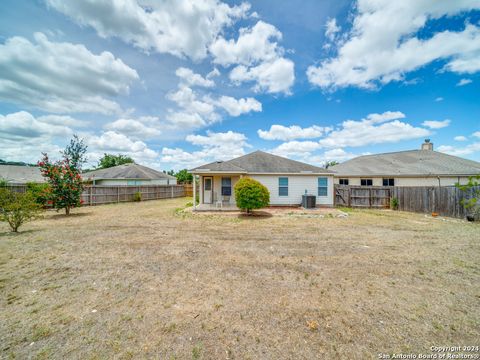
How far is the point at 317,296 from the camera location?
3482 millimetres

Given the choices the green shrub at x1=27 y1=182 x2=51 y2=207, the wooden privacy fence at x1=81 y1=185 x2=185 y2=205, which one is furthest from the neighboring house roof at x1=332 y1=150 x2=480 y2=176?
the green shrub at x1=27 y1=182 x2=51 y2=207

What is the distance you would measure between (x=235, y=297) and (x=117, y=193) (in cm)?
1960

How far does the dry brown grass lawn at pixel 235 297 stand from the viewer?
242cm

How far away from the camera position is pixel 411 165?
18078mm

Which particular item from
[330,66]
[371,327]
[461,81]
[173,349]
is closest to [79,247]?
[173,349]

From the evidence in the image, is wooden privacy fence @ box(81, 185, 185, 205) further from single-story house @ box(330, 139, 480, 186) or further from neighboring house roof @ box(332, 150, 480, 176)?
neighboring house roof @ box(332, 150, 480, 176)

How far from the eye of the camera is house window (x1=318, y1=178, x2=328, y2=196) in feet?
48.2

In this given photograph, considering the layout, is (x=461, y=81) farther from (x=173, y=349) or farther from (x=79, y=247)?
(x=79, y=247)

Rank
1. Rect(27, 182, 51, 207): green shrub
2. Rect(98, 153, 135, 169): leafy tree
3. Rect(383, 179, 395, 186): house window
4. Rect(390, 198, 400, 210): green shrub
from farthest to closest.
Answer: Rect(98, 153, 135, 169): leafy tree → Rect(383, 179, 395, 186): house window → Rect(390, 198, 400, 210): green shrub → Rect(27, 182, 51, 207): green shrub

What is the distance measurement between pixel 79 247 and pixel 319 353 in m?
7.24

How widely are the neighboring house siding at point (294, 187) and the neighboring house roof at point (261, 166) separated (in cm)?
46

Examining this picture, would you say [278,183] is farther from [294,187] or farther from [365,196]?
[365,196]

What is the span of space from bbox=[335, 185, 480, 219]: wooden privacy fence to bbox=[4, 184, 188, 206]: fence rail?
19468mm

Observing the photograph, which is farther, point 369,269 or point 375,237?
point 375,237
